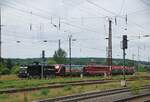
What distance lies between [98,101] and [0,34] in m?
32.5

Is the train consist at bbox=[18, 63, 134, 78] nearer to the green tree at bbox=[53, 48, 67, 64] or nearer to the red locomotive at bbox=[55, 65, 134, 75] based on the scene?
the red locomotive at bbox=[55, 65, 134, 75]

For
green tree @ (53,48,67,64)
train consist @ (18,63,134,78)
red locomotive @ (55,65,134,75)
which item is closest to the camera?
train consist @ (18,63,134,78)

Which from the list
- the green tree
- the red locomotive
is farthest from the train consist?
the green tree

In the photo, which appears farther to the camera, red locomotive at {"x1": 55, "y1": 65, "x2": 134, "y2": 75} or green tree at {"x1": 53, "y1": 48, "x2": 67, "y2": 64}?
green tree at {"x1": 53, "y1": 48, "x2": 67, "y2": 64}

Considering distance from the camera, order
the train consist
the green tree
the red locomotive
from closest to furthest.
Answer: the train consist → the red locomotive → the green tree

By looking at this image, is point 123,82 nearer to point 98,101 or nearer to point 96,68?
point 98,101

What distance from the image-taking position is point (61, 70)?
7344 cm

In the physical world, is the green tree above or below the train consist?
above

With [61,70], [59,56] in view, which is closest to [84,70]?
[61,70]

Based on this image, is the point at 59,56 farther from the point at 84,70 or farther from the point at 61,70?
the point at 61,70

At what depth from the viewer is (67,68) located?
2940 inches

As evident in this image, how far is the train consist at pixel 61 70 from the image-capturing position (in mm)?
62281

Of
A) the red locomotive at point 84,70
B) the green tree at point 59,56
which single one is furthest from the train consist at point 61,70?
the green tree at point 59,56

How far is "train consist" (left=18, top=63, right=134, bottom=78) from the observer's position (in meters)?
62.3
